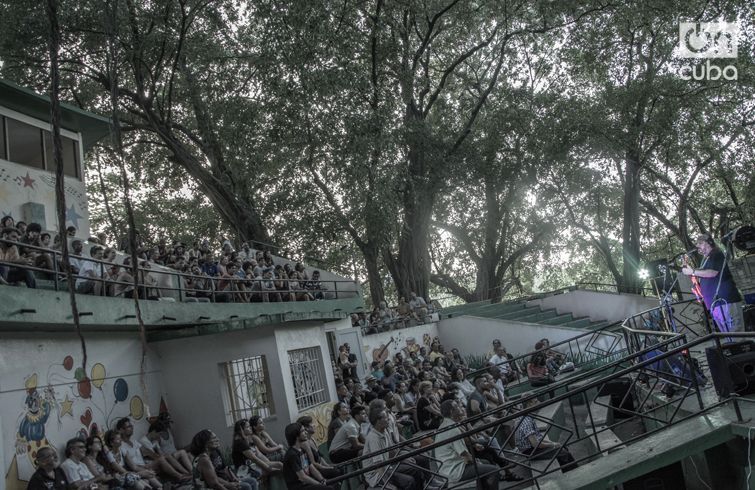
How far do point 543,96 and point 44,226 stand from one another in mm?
19029

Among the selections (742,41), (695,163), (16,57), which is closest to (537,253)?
(695,163)

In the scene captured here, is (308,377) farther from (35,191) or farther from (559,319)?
(559,319)

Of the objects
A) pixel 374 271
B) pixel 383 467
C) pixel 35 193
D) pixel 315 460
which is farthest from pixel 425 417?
pixel 374 271

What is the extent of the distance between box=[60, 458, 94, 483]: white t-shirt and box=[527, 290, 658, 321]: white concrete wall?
21312 mm

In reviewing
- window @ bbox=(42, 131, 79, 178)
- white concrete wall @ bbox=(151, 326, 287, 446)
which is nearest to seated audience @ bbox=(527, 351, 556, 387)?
white concrete wall @ bbox=(151, 326, 287, 446)

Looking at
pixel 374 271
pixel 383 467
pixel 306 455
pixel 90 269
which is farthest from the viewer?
pixel 374 271

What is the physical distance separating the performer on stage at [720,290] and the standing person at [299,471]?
5.71 meters

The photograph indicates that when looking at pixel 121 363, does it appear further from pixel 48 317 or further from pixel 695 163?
pixel 695 163

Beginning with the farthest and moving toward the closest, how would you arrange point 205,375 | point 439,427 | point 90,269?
point 205,375
point 90,269
point 439,427

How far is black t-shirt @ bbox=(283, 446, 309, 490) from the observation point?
8523 millimetres

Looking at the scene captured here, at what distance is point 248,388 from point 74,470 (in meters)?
4.89

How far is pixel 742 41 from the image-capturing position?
80.2 ft

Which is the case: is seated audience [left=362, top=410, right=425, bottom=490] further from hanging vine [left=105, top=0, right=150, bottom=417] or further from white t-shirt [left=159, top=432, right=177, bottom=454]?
hanging vine [left=105, top=0, right=150, bottom=417]

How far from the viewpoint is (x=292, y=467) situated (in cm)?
857
